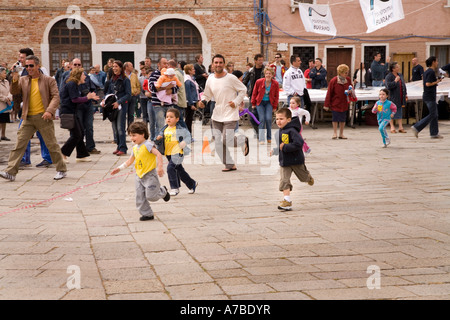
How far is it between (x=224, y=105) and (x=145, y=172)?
3823mm

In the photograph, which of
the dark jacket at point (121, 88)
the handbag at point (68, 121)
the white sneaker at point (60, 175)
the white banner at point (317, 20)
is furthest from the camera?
the white banner at point (317, 20)

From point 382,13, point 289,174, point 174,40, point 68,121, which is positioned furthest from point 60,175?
point 174,40

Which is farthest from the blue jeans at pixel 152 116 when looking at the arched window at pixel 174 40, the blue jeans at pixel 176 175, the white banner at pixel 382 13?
the arched window at pixel 174 40

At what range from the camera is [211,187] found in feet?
31.4

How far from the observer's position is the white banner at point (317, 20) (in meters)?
24.4

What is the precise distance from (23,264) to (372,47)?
25.1m

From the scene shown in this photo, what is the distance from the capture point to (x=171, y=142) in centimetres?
863

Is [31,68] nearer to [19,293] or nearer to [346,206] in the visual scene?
[346,206]

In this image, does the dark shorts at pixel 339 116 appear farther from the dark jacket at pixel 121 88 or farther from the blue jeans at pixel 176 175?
the blue jeans at pixel 176 175

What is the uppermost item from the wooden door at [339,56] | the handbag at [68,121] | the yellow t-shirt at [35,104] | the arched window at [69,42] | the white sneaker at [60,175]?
the arched window at [69,42]

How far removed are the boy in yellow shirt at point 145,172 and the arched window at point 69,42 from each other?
2116 cm

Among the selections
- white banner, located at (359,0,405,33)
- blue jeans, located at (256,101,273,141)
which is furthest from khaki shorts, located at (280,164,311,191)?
white banner, located at (359,0,405,33)

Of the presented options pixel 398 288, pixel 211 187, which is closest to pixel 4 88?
pixel 211 187

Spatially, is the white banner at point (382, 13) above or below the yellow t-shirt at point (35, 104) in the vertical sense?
above
